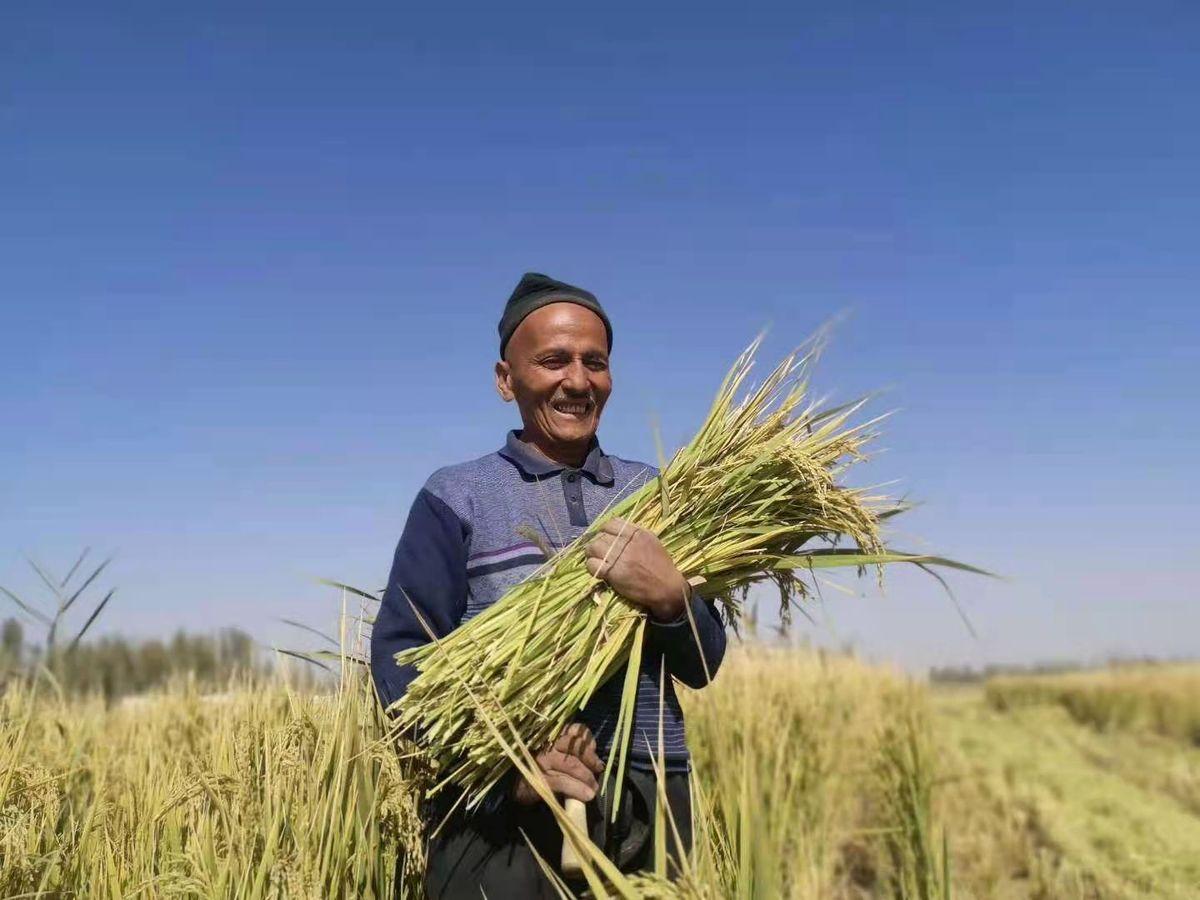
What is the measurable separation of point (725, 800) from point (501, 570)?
61 cm

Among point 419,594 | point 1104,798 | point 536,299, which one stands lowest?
point 1104,798

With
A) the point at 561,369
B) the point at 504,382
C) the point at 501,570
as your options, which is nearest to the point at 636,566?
the point at 501,570

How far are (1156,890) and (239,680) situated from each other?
4.26m

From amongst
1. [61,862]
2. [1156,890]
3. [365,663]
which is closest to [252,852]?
[365,663]

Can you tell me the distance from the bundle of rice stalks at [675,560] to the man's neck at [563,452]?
0.31m

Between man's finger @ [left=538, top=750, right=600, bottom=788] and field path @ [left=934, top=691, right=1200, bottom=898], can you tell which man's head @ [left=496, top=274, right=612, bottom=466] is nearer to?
man's finger @ [left=538, top=750, right=600, bottom=788]

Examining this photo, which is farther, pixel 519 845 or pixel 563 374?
pixel 563 374

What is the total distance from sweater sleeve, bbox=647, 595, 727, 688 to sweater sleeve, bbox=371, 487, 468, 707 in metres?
0.40

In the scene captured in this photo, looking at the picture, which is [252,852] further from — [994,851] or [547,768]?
[994,851]

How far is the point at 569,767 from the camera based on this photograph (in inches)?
71.0

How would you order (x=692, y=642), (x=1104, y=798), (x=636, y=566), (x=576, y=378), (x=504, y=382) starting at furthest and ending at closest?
(x=1104, y=798), (x=504, y=382), (x=576, y=378), (x=692, y=642), (x=636, y=566)

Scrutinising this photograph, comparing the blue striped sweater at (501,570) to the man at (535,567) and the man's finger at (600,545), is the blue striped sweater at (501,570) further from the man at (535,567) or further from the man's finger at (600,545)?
the man's finger at (600,545)

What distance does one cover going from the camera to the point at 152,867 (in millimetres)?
2158

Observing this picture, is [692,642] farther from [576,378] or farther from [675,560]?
[576,378]
